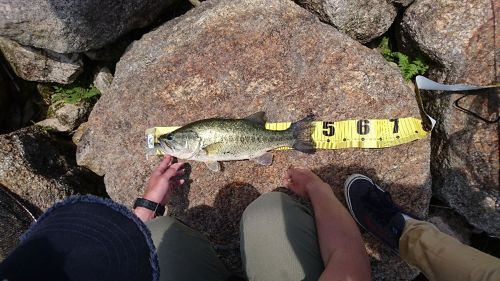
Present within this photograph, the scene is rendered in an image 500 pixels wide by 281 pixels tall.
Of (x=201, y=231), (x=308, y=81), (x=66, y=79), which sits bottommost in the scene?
(x=201, y=231)

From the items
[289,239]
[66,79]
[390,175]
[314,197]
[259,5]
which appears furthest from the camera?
[66,79]

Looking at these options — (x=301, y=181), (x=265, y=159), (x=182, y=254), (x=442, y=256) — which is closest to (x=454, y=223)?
(x=442, y=256)

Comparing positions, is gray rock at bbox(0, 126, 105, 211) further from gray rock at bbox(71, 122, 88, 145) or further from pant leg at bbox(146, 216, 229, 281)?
pant leg at bbox(146, 216, 229, 281)

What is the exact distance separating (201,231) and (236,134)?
4.57ft

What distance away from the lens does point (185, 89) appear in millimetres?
5148

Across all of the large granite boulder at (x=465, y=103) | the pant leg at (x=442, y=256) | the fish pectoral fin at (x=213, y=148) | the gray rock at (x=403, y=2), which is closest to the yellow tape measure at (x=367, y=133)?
the large granite boulder at (x=465, y=103)

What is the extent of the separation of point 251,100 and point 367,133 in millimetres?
1549

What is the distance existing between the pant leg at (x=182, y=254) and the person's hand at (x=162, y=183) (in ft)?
1.12

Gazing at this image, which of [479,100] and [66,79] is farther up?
[66,79]

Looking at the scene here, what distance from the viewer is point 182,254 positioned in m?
4.11

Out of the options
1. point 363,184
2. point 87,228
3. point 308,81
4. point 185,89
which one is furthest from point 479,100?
point 87,228

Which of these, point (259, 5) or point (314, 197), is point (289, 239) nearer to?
point (314, 197)

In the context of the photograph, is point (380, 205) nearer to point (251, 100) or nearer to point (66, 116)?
point (251, 100)

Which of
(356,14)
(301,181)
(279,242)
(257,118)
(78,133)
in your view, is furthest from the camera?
(78,133)
